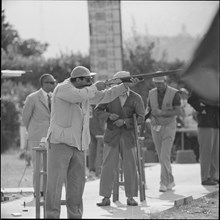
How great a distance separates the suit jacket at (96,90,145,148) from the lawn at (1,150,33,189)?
3.86m

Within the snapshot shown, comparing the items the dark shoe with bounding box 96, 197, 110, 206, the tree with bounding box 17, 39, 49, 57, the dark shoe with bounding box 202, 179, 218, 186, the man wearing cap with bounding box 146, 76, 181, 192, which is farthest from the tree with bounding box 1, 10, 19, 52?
the dark shoe with bounding box 96, 197, 110, 206

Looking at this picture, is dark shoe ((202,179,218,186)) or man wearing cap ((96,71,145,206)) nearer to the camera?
man wearing cap ((96,71,145,206))

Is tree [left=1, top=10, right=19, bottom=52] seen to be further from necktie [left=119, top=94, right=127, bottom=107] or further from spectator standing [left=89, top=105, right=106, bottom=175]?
necktie [left=119, top=94, right=127, bottom=107]

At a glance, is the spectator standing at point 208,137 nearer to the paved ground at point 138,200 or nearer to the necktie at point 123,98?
the paved ground at point 138,200

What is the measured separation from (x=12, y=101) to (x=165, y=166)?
16.0m

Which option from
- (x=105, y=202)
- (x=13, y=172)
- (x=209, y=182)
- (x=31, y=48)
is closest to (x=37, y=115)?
(x=105, y=202)

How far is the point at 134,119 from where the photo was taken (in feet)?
37.5

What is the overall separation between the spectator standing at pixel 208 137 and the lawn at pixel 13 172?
340 centimetres

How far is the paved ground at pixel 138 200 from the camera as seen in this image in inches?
410

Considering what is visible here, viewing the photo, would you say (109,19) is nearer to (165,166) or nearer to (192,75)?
(165,166)

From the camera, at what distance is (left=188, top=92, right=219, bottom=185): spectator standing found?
13.7m

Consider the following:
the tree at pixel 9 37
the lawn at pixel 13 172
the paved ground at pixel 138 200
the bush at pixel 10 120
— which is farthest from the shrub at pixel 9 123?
the paved ground at pixel 138 200

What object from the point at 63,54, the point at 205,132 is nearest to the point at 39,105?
the point at 205,132

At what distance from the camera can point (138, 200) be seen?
11875 millimetres
